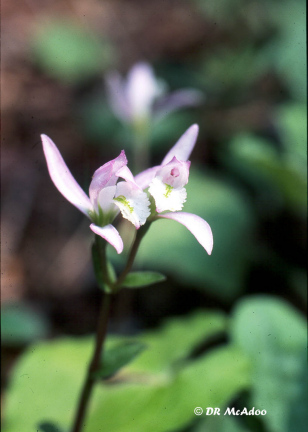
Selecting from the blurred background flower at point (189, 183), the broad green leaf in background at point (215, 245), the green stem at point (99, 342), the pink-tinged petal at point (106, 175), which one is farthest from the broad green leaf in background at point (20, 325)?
the pink-tinged petal at point (106, 175)

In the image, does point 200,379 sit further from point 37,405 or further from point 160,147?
point 160,147

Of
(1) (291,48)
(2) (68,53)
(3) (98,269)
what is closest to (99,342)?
(3) (98,269)

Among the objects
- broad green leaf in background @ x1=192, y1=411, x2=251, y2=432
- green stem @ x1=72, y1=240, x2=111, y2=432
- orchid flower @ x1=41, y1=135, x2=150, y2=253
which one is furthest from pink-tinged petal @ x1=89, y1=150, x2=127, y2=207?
broad green leaf in background @ x1=192, y1=411, x2=251, y2=432

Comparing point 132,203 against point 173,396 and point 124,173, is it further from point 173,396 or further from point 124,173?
point 173,396

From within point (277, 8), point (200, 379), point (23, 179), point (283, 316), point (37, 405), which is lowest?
point (37, 405)

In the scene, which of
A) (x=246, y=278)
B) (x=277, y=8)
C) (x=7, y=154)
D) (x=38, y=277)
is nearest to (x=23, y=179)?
(x=7, y=154)

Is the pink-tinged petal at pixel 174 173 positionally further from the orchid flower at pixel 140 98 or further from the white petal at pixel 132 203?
the orchid flower at pixel 140 98
